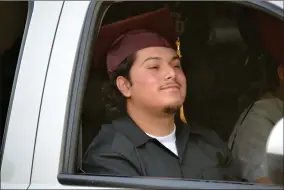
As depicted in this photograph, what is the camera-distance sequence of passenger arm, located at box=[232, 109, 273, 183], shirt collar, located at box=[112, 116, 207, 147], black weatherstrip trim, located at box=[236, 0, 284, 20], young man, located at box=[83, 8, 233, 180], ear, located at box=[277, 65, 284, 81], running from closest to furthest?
black weatherstrip trim, located at box=[236, 0, 284, 20] → passenger arm, located at box=[232, 109, 273, 183] → young man, located at box=[83, 8, 233, 180] → shirt collar, located at box=[112, 116, 207, 147] → ear, located at box=[277, 65, 284, 81]

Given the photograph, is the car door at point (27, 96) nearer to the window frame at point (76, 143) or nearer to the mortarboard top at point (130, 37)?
the window frame at point (76, 143)

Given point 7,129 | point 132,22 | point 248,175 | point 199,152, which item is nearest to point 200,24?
point 132,22

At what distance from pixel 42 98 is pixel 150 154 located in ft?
1.58

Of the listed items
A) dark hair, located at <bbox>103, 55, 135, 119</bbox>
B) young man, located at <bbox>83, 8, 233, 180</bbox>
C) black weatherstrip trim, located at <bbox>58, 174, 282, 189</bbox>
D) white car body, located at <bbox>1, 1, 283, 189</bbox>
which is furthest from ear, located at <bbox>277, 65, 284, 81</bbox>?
black weatherstrip trim, located at <bbox>58, 174, 282, 189</bbox>

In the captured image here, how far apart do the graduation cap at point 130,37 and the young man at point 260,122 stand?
0.93 feet

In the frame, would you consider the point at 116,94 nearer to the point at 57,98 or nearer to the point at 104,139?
the point at 104,139

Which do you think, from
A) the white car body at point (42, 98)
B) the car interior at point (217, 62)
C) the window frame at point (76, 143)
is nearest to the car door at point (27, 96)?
the white car body at point (42, 98)

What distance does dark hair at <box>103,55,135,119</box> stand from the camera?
2801mm

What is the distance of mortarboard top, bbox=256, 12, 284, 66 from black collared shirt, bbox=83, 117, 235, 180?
1.54 feet

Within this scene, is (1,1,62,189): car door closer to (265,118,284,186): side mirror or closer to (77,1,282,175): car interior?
(77,1,282,175): car interior

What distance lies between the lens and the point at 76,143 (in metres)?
2.42

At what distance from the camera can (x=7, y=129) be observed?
2.43 metres

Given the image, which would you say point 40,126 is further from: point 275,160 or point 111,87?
point 275,160

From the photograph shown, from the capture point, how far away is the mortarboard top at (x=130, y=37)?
2787 mm
